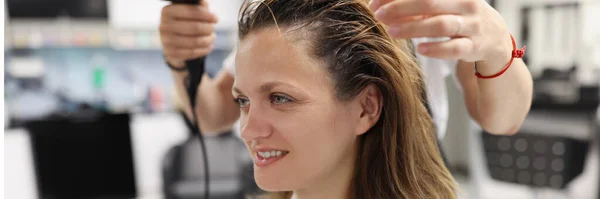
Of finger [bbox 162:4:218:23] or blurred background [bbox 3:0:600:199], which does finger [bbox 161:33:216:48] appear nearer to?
finger [bbox 162:4:218:23]

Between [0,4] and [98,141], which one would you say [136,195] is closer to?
[98,141]

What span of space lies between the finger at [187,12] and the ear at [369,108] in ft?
0.94

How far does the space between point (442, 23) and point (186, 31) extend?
0.45 m

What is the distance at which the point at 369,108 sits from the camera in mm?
758

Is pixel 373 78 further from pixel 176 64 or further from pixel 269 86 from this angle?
pixel 176 64

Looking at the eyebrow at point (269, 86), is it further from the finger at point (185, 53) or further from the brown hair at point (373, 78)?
the finger at point (185, 53)

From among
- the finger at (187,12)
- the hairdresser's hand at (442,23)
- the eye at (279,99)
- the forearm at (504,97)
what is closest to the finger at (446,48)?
the hairdresser's hand at (442,23)

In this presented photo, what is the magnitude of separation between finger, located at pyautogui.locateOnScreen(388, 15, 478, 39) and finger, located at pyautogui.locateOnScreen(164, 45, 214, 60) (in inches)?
16.3

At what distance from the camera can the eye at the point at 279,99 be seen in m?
0.71

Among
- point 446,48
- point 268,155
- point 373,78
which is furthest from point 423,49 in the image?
point 268,155

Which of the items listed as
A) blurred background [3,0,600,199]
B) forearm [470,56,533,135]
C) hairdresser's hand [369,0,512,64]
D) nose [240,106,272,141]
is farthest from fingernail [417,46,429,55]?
blurred background [3,0,600,199]

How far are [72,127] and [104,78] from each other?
1.46m

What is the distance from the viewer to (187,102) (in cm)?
96

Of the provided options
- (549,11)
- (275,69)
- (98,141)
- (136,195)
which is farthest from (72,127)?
(549,11)
